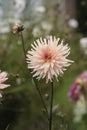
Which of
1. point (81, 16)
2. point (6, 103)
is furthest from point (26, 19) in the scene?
point (81, 16)

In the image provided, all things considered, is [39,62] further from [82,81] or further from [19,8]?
[19,8]

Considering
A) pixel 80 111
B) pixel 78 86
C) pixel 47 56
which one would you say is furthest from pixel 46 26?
pixel 47 56

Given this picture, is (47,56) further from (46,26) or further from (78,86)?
(46,26)

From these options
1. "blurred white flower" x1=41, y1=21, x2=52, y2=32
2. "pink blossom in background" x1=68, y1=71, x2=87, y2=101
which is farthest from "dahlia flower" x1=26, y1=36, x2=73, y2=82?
"blurred white flower" x1=41, y1=21, x2=52, y2=32

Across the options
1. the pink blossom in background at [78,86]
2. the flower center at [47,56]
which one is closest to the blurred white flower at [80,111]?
the pink blossom in background at [78,86]

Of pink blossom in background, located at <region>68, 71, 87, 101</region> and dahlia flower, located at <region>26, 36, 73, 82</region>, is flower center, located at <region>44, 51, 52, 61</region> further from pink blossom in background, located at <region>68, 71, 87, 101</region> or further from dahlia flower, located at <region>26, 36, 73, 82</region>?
pink blossom in background, located at <region>68, 71, 87, 101</region>
